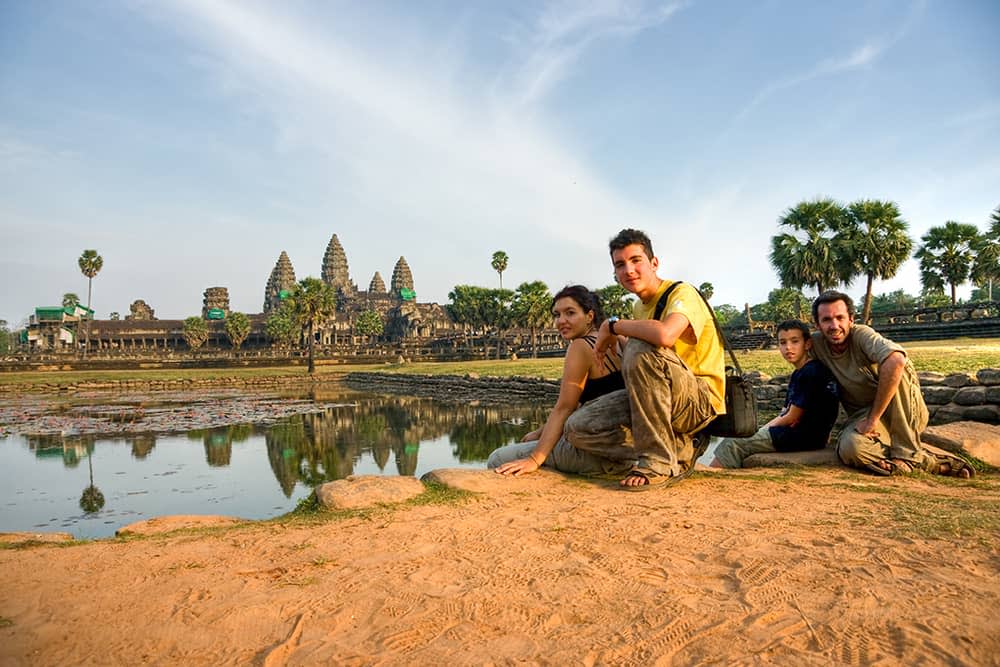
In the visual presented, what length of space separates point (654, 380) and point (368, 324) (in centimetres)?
8486

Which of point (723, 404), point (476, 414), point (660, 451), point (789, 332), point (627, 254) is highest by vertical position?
point (627, 254)

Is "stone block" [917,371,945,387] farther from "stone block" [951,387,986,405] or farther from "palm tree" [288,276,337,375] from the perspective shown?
"palm tree" [288,276,337,375]

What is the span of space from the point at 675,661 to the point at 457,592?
957mm

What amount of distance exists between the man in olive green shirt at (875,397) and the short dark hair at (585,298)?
1861mm

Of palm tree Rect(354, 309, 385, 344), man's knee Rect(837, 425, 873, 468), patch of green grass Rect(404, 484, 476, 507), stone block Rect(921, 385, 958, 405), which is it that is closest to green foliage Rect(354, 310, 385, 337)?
palm tree Rect(354, 309, 385, 344)

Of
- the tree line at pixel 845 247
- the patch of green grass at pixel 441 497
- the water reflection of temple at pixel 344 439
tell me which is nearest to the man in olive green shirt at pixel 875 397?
the patch of green grass at pixel 441 497

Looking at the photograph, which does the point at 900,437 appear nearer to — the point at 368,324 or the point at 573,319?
the point at 573,319

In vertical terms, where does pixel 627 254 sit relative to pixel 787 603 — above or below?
above

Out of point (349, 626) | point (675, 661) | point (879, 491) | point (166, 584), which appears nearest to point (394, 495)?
point (166, 584)

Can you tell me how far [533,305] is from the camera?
51.8 metres

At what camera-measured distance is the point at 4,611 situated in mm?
2488

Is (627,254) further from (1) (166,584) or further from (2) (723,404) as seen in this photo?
(1) (166,584)

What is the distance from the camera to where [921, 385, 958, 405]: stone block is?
766cm

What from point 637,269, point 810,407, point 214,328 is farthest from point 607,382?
point 214,328
